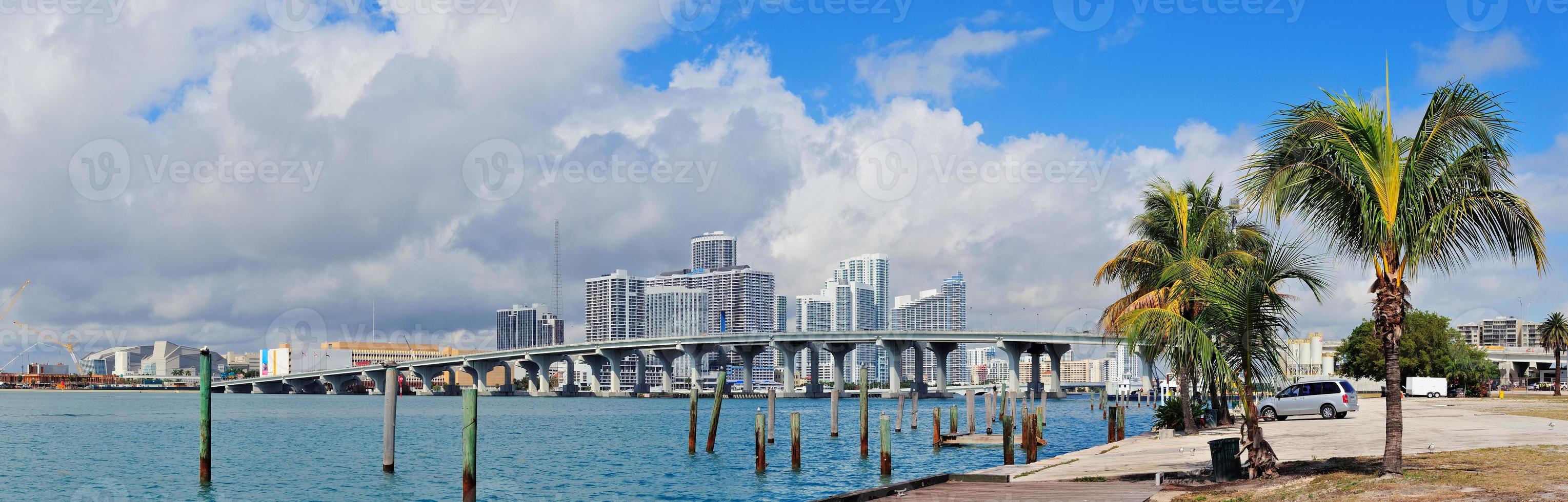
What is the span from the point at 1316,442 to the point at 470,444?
22.1 meters

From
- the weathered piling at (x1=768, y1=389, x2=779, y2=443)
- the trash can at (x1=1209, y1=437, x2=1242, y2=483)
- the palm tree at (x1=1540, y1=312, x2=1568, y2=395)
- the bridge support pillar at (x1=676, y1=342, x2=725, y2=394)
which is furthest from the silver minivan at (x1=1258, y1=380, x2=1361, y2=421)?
the bridge support pillar at (x1=676, y1=342, x2=725, y2=394)

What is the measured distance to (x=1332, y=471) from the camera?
19328 mm

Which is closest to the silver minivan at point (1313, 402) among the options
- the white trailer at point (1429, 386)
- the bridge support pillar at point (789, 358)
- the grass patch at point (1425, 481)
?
the grass patch at point (1425, 481)

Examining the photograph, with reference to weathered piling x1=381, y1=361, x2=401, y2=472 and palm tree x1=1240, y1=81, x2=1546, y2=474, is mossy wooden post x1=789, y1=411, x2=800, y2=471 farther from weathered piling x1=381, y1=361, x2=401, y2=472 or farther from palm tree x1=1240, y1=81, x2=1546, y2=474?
palm tree x1=1240, y1=81, x2=1546, y2=474

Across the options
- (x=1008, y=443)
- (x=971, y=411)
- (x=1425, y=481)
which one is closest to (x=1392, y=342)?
(x=1425, y=481)

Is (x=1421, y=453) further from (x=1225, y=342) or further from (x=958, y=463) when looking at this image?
(x=958, y=463)

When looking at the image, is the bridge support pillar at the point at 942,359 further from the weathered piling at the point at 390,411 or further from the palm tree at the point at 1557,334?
the weathered piling at the point at 390,411

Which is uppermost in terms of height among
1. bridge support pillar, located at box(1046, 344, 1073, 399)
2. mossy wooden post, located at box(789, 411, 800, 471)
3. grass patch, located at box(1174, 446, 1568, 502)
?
grass patch, located at box(1174, 446, 1568, 502)

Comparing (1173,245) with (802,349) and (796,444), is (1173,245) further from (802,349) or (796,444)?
(802,349)

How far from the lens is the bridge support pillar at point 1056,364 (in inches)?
6383

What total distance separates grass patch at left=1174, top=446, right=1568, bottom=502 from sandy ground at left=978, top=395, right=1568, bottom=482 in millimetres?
2404

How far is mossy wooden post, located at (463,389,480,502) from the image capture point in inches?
1025

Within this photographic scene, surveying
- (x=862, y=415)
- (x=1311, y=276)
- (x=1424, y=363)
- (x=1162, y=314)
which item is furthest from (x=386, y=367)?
(x=1424, y=363)

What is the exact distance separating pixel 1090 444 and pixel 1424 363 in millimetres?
63737
